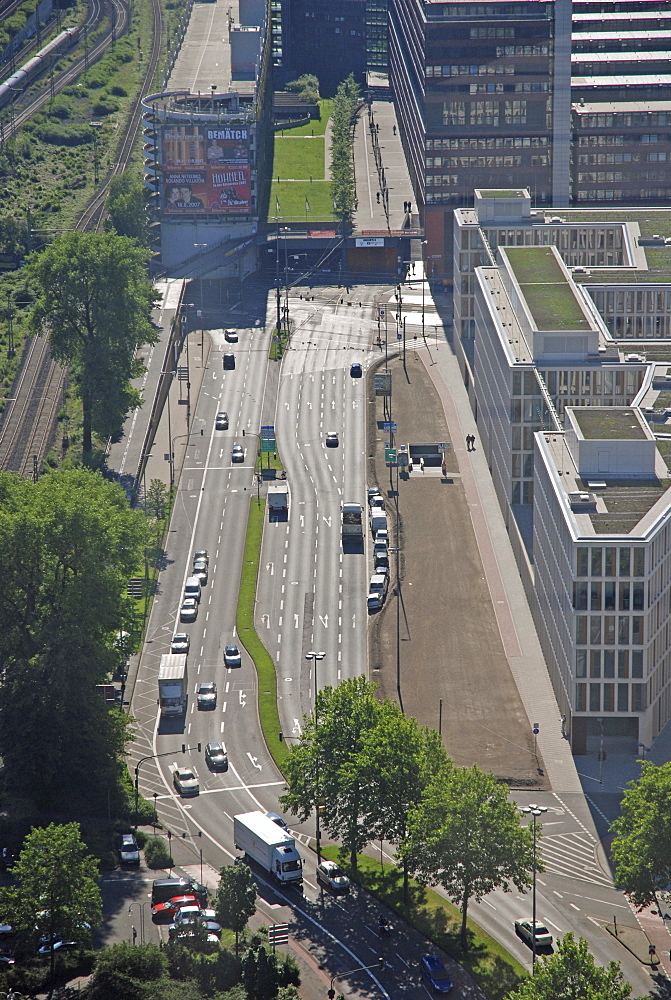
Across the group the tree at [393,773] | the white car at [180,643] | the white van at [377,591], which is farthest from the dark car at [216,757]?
the white van at [377,591]

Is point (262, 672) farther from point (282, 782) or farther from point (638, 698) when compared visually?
point (638, 698)

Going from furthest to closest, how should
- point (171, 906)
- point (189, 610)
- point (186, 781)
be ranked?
point (189, 610) < point (186, 781) < point (171, 906)

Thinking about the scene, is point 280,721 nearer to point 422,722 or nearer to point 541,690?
point 422,722

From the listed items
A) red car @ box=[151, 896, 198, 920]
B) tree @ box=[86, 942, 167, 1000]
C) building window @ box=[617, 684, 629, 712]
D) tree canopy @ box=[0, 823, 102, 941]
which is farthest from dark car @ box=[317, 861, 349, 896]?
building window @ box=[617, 684, 629, 712]

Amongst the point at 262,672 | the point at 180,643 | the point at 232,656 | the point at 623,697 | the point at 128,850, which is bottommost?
the point at 262,672

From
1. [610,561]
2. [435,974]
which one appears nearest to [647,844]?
[435,974]

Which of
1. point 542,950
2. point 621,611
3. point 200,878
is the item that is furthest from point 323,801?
point 621,611

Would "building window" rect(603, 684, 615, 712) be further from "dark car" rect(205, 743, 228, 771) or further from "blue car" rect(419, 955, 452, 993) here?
"blue car" rect(419, 955, 452, 993)
